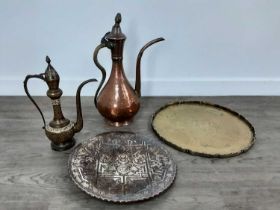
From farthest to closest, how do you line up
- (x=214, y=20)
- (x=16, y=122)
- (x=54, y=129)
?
(x=214, y=20) < (x=16, y=122) < (x=54, y=129)

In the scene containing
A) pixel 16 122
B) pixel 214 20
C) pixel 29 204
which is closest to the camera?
pixel 29 204

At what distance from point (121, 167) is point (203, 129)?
0.35 meters

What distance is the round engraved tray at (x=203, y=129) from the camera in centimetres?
93

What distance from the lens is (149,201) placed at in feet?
2.42

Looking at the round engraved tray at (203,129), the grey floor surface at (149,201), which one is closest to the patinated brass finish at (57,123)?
the grey floor surface at (149,201)

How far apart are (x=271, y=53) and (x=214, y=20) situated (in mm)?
294

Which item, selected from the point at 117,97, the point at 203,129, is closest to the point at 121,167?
the point at 117,97

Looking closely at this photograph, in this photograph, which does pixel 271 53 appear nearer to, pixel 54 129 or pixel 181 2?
pixel 181 2

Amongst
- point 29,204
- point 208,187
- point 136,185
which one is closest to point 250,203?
point 208,187

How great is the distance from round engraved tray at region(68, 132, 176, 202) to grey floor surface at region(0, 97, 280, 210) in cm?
2

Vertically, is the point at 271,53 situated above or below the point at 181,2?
below

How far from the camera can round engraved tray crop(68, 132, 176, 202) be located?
744 mm

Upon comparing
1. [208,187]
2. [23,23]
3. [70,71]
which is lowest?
[208,187]

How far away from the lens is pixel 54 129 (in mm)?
856
